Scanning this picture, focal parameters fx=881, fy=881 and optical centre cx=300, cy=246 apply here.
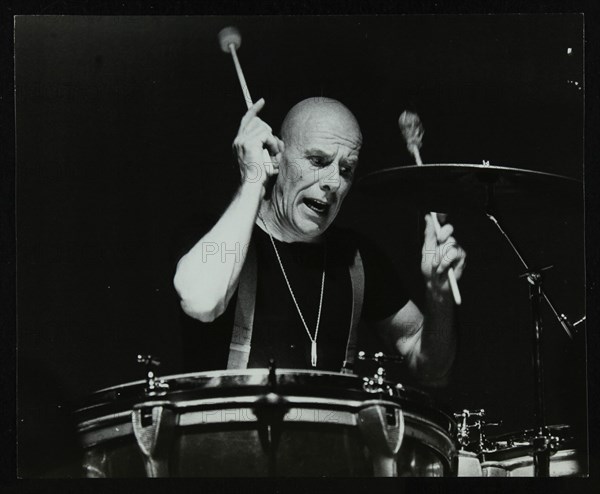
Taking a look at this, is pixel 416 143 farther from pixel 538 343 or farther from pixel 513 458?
pixel 513 458

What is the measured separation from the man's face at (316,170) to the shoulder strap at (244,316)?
152mm

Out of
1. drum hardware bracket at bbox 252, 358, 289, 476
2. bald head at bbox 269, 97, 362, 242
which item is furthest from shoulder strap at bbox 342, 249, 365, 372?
drum hardware bracket at bbox 252, 358, 289, 476

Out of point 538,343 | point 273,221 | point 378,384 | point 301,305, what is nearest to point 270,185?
point 273,221

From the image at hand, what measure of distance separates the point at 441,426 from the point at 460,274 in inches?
15.4

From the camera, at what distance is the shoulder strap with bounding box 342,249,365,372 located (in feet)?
7.27

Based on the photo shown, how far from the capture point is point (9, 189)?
7.57ft

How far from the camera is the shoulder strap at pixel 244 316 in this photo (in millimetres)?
2172

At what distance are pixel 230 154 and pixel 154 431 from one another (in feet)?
2.34

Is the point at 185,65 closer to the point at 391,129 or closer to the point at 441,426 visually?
the point at 391,129

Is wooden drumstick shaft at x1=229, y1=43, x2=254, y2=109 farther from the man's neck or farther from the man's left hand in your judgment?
the man's left hand

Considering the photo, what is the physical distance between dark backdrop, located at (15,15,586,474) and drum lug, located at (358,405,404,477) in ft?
0.71

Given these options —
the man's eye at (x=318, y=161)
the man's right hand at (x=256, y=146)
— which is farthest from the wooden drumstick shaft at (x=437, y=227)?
the man's right hand at (x=256, y=146)

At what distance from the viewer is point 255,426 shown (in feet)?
6.70

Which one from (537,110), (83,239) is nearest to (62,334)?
(83,239)
